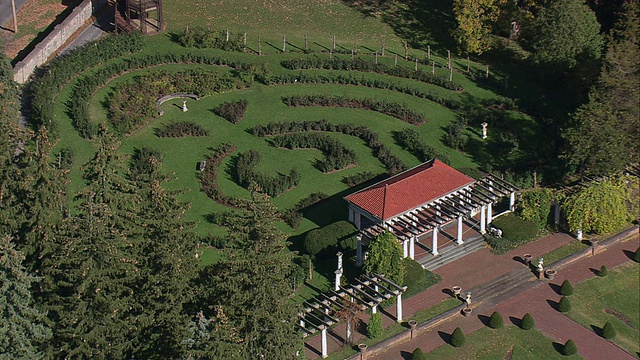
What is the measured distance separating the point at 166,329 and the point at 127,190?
388 inches

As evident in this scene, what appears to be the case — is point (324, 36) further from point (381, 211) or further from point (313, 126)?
point (381, 211)

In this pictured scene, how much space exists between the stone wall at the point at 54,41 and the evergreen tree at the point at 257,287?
4116cm

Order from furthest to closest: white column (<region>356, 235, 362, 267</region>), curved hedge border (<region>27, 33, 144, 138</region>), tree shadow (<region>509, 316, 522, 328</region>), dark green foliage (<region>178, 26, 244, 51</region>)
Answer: dark green foliage (<region>178, 26, 244, 51</region>)
curved hedge border (<region>27, 33, 144, 138</region>)
white column (<region>356, 235, 362, 267</region>)
tree shadow (<region>509, 316, 522, 328</region>)

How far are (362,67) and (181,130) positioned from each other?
19.8 meters

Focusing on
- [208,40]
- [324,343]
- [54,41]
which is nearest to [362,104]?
[208,40]

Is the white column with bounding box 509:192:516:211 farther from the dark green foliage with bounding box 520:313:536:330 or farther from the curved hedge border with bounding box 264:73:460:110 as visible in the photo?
the curved hedge border with bounding box 264:73:460:110

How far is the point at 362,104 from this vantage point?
92938 mm

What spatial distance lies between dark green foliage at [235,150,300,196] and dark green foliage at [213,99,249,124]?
19.4 ft

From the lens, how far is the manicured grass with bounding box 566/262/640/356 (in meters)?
72.8

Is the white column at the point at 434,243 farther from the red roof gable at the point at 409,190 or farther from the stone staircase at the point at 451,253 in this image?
the red roof gable at the point at 409,190

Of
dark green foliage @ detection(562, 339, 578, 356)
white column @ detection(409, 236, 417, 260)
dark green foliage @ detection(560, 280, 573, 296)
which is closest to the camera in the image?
dark green foliage @ detection(562, 339, 578, 356)

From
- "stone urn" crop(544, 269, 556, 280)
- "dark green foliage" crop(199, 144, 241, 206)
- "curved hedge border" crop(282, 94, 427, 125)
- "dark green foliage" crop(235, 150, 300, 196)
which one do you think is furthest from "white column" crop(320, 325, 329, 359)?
"curved hedge border" crop(282, 94, 427, 125)

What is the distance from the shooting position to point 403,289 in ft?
234

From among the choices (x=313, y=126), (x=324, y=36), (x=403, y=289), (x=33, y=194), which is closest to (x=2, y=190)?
(x=33, y=194)
